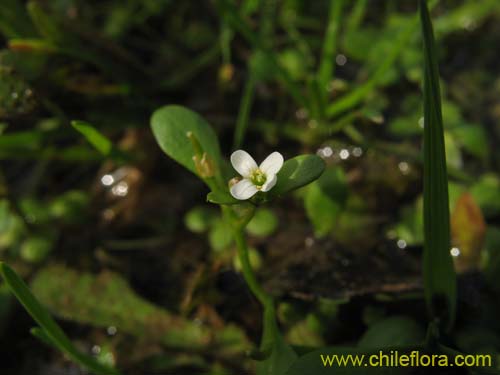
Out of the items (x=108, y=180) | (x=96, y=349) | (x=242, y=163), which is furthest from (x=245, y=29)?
(x=96, y=349)

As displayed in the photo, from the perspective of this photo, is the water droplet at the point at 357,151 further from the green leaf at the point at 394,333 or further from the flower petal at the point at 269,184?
the flower petal at the point at 269,184

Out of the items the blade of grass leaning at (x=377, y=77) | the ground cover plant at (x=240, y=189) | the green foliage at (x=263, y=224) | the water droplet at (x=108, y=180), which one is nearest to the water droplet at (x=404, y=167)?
the ground cover plant at (x=240, y=189)

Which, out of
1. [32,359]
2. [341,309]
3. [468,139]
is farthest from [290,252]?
[32,359]

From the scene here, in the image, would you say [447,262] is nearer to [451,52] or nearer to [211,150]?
[211,150]

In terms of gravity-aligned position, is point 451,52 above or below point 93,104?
above

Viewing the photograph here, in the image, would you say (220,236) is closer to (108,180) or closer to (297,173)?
(108,180)

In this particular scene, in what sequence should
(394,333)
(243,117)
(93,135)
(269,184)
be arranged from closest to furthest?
(269,184) → (394,333) → (93,135) → (243,117)

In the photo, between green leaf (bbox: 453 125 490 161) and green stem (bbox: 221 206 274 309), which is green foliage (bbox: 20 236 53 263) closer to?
green stem (bbox: 221 206 274 309)
